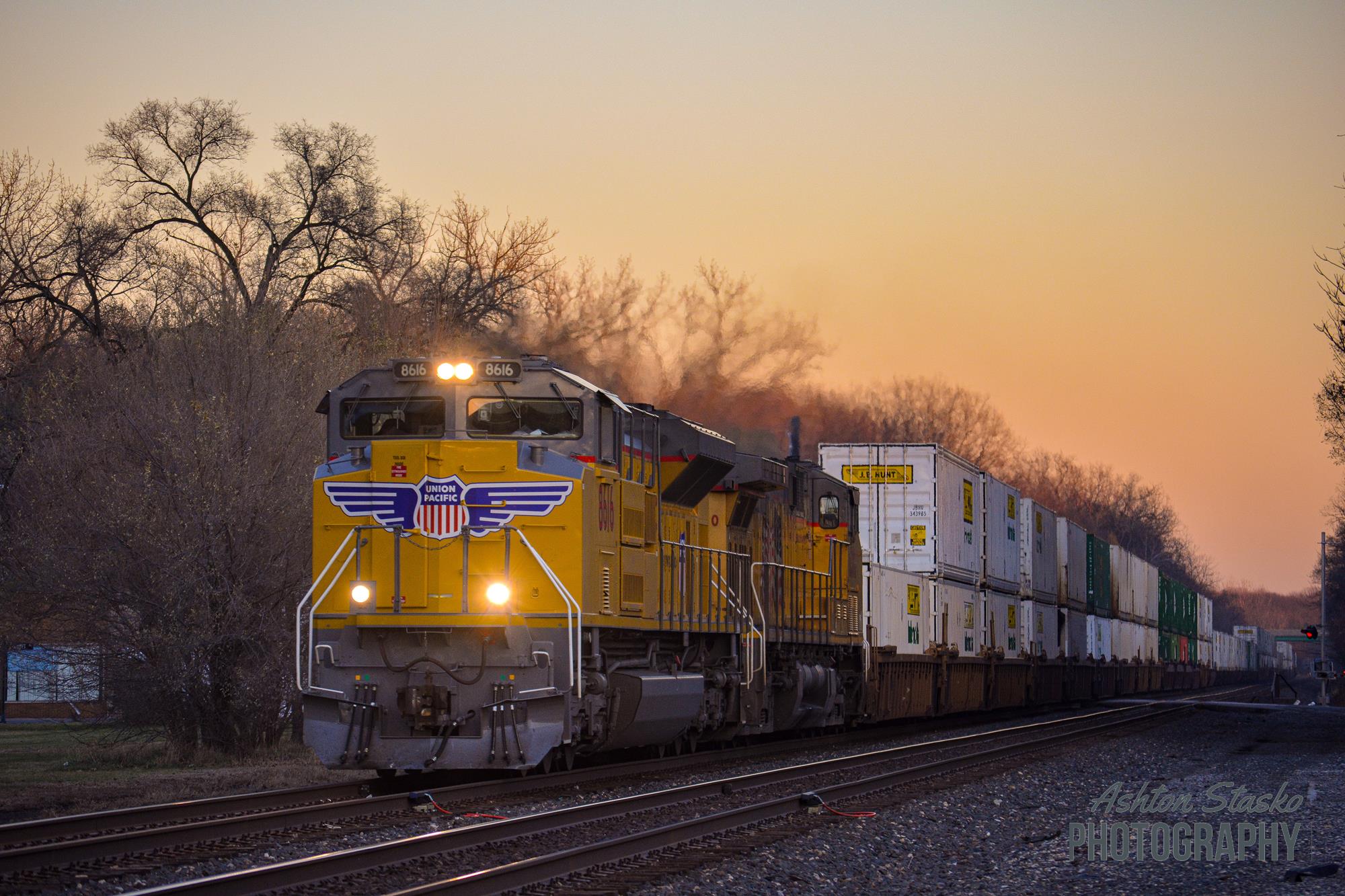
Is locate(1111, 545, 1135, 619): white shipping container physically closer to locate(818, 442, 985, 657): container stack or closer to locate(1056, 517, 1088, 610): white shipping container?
locate(1056, 517, 1088, 610): white shipping container

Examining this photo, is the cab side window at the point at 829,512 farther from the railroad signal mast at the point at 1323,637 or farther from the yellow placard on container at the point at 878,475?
the railroad signal mast at the point at 1323,637

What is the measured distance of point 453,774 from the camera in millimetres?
15070

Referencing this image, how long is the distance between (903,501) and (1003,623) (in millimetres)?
6235

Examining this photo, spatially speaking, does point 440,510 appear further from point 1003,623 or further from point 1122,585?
point 1122,585

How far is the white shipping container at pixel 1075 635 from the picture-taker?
37531 mm

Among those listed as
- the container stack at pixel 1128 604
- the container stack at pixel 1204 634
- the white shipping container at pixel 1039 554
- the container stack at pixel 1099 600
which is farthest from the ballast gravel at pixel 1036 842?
the container stack at pixel 1204 634

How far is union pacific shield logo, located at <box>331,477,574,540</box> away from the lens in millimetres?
12805

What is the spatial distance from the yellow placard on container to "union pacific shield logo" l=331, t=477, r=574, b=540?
14.3 m

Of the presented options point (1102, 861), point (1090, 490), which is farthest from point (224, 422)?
point (1090, 490)


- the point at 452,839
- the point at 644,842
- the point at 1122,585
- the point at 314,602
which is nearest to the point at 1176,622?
the point at 1122,585

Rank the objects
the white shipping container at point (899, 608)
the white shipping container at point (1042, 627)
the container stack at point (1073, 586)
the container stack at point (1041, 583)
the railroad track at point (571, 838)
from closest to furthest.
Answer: the railroad track at point (571, 838), the white shipping container at point (899, 608), the white shipping container at point (1042, 627), the container stack at point (1041, 583), the container stack at point (1073, 586)

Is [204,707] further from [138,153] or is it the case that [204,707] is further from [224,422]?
[138,153]

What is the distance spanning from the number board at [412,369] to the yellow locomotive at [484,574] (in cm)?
2

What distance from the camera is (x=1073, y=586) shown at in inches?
1534
